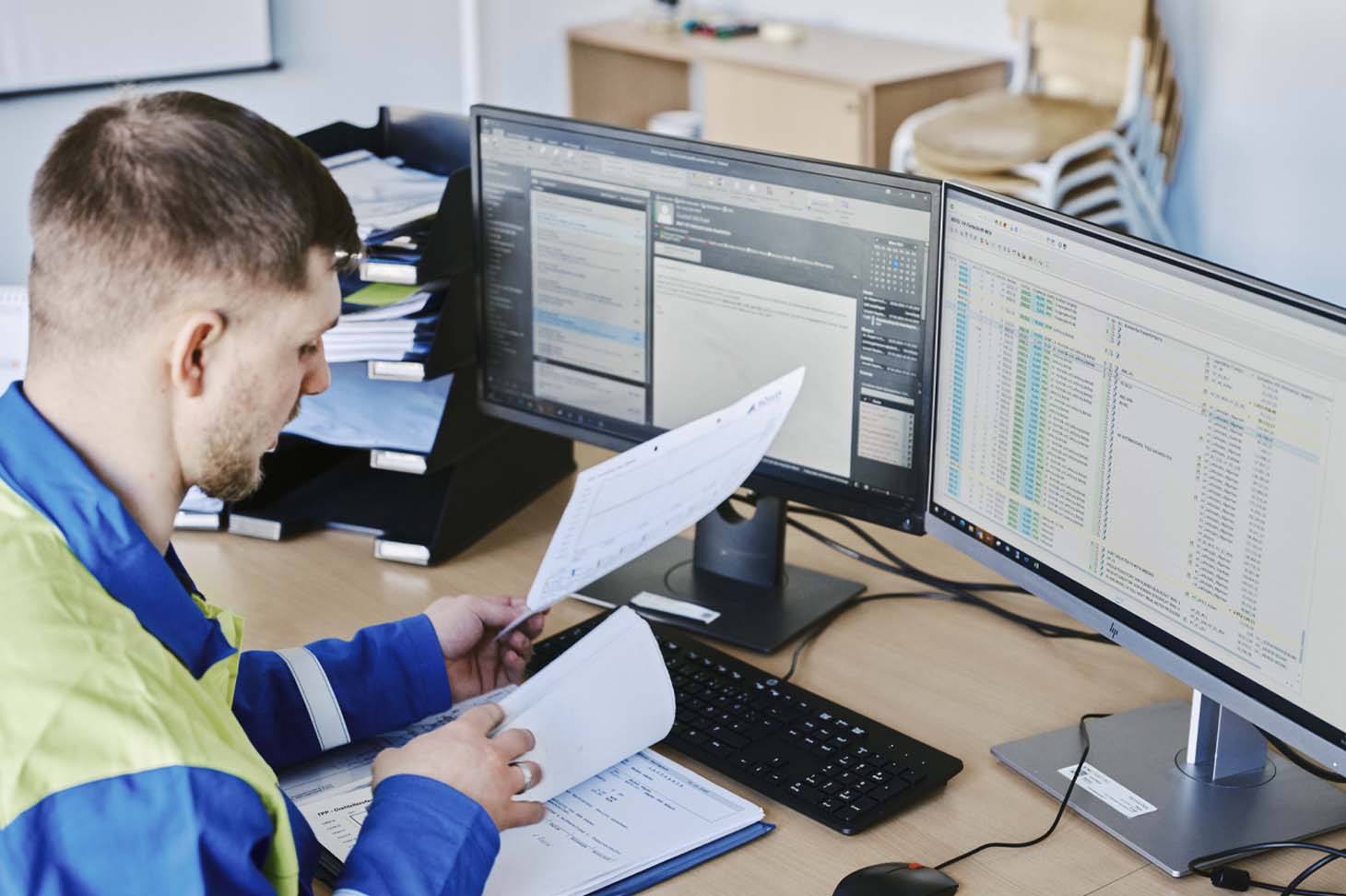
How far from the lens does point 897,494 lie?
1.34 meters

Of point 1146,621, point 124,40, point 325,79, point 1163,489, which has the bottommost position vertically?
point 1146,621

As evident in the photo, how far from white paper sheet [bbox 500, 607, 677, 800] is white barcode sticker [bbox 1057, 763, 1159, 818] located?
32 cm

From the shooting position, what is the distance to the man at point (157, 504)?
80 cm

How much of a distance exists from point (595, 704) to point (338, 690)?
8.5 inches

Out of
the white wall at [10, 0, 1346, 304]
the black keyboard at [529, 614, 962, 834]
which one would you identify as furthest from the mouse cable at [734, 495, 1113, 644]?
the white wall at [10, 0, 1346, 304]

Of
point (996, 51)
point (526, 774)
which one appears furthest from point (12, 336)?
point (996, 51)

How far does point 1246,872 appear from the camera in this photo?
102 centimetres

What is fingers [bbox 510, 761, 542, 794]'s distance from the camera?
1034 millimetres

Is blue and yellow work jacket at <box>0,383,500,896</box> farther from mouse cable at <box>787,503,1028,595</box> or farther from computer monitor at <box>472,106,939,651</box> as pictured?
mouse cable at <box>787,503,1028,595</box>

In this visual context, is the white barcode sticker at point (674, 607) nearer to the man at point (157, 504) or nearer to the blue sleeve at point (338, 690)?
the blue sleeve at point (338, 690)

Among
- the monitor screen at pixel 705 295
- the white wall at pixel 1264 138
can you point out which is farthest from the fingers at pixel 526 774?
the white wall at pixel 1264 138

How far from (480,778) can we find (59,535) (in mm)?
311

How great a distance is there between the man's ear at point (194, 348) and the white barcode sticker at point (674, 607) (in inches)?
24.8

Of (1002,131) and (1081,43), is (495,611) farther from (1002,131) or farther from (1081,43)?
(1081,43)
